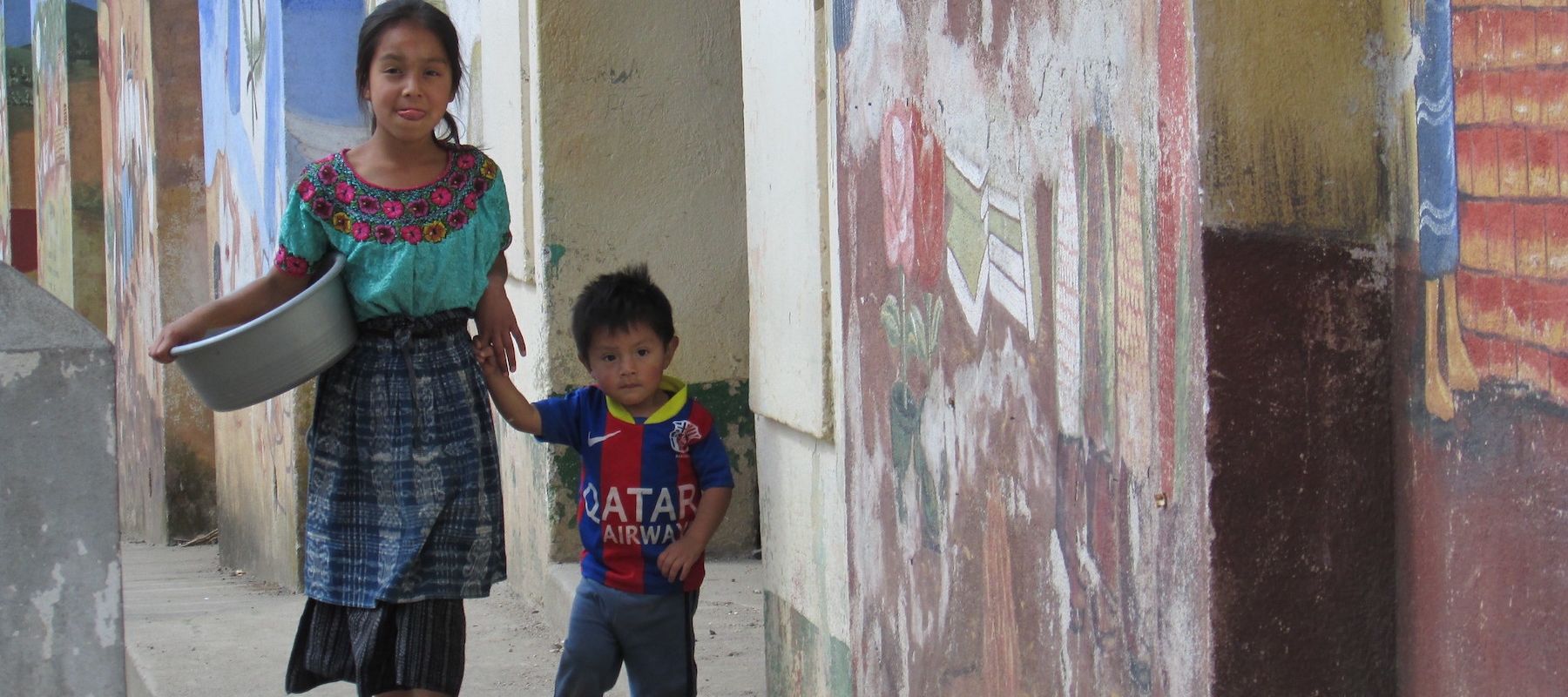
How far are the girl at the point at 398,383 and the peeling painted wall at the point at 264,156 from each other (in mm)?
2975

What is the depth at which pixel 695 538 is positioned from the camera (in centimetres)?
355

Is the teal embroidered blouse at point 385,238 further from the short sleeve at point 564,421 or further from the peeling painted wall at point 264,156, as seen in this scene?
the peeling painted wall at point 264,156

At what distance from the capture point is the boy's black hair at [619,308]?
11.7 ft

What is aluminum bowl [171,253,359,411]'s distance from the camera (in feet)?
10.0

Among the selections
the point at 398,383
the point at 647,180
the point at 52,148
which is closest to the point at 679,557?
the point at 398,383

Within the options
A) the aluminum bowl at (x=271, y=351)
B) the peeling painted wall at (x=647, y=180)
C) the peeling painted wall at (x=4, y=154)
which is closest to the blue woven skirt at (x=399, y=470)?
the aluminum bowl at (x=271, y=351)

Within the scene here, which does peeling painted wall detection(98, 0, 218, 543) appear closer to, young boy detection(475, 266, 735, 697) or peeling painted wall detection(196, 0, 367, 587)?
peeling painted wall detection(196, 0, 367, 587)

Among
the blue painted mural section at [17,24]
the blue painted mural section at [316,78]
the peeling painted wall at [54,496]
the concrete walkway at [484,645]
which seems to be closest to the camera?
the peeling painted wall at [54,496]

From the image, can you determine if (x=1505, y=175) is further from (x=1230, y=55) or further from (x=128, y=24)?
(x=128, y=24)

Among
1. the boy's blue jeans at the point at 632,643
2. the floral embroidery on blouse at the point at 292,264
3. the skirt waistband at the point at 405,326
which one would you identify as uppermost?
the floral embroidery on blouse at the point at 292,264

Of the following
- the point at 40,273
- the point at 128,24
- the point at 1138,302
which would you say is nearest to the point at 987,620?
the point at 1138,302

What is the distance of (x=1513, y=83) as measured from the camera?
162 centimetres

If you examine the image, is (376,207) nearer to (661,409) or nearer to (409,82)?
(409,82)

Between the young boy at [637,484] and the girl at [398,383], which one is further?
the young boy at [637,484]
